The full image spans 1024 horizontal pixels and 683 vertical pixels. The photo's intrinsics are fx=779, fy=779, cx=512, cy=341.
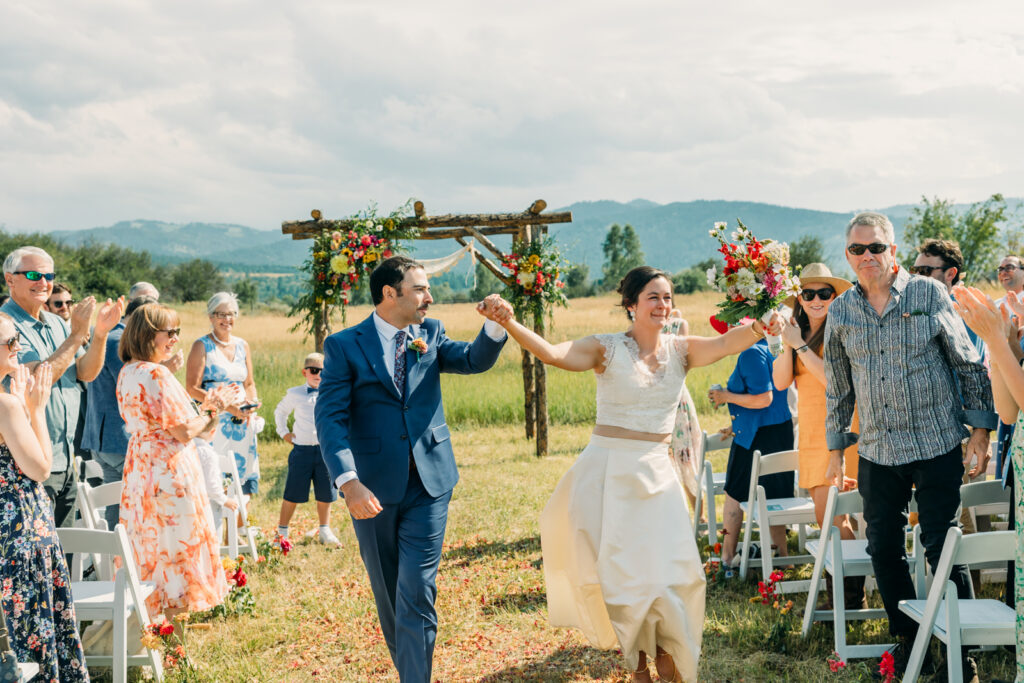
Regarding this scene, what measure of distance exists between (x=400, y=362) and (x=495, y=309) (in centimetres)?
59

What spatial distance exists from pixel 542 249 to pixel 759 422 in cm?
571

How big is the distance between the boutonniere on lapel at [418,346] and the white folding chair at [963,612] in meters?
2.60

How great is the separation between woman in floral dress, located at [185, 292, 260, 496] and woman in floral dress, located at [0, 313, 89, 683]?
9.46 ft

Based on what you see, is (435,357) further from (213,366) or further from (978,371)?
(213,366)

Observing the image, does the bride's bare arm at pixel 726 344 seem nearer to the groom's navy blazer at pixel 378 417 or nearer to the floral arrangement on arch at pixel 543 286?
the groom's navy blazer at pixel 378 417

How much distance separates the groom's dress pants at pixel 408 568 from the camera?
389 centimetres

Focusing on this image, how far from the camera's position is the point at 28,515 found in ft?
12.4

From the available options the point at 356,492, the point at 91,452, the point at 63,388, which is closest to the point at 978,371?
the point at 356,492

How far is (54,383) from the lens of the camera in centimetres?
512

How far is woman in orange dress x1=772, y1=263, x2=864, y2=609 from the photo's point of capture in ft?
17.1

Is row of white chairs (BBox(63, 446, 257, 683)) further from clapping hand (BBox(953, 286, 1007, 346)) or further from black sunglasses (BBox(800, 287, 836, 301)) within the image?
black sunglasses (BBox(800, 287, 836, 301))

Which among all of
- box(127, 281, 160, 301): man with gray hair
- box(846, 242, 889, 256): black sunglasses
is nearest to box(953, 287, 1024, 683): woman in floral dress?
box(846, 242, 889, 256): black sunglasses

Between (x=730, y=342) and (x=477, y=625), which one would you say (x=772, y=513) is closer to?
(x=730, y=342)

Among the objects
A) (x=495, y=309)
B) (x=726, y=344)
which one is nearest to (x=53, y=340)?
(x=495, y=309)
